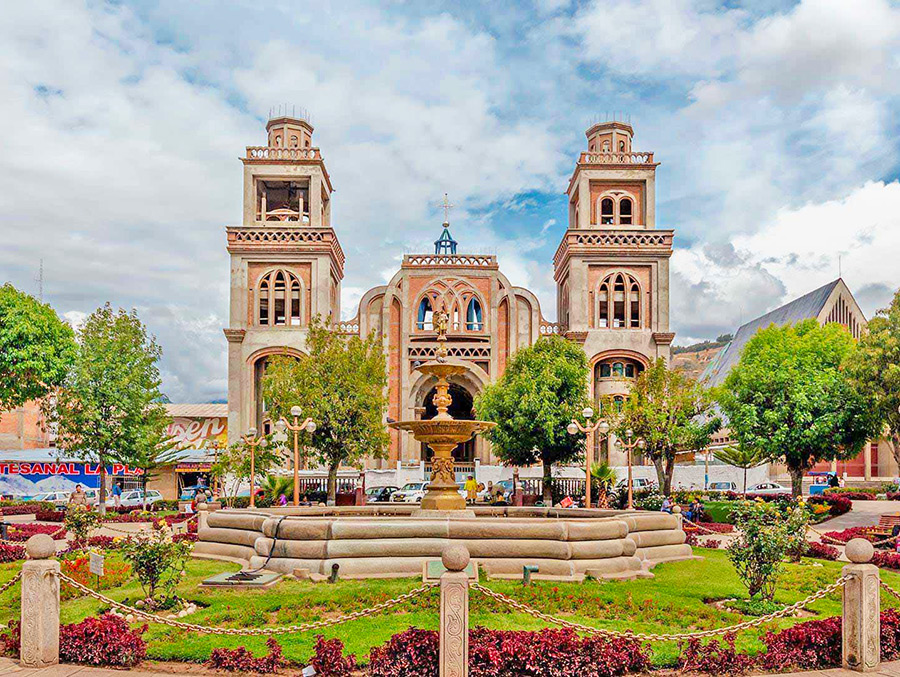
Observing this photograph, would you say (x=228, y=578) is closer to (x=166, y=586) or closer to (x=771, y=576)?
(x=166, y=586)

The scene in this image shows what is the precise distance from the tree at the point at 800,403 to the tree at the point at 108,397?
1008 inches

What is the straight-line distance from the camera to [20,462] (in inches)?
1880

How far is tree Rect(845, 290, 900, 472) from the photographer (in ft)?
89.8

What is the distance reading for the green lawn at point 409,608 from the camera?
960cm

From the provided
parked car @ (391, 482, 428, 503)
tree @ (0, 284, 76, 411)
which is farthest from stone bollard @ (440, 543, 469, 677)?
tree @ (0, 284, 76, 411)

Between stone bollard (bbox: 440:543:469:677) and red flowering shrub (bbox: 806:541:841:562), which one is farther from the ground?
stone bollard (bbox: 440:543:469:677)

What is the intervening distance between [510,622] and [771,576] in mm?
4691

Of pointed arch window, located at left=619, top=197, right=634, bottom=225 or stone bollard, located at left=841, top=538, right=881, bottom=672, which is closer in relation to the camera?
stone bollard, located at left=841, top=538, right=881, bottom=672

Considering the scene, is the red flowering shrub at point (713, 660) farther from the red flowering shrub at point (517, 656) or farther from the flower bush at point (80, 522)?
the flower bush at point (80, 522)

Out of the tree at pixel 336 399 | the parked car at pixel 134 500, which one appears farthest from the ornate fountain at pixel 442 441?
the parked car at pixel 134 500

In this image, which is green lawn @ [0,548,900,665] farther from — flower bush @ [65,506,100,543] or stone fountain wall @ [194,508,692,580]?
flower bush @ [65,506,100,543]

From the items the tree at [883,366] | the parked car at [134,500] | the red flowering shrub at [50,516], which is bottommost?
the parked car at [134,500]

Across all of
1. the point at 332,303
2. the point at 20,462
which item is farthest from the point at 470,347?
the point at 20,462

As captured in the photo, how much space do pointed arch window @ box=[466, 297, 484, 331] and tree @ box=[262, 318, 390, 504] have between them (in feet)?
Result: 45.7
